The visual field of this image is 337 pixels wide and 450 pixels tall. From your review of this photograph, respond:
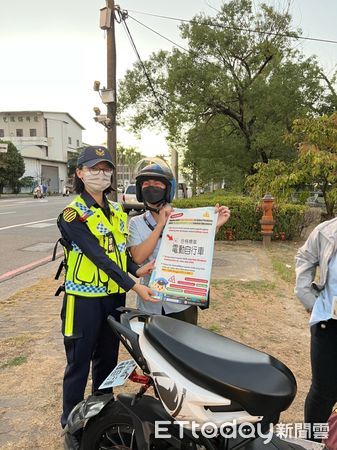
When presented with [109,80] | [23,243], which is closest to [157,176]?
[23,243]

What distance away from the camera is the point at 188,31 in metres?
16.1

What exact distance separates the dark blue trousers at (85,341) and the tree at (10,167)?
41.7 meters

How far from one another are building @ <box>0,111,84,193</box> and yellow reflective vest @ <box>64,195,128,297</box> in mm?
59585

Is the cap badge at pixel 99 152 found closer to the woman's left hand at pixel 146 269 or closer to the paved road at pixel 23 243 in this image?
the woman's left hand at pixel 146 269

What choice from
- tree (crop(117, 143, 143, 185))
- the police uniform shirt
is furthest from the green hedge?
tree (crop(117, 143, 143, 185))

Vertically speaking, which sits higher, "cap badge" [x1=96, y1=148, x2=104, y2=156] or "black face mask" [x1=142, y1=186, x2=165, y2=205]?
"cap badge" [x1=96, y1=148, x2=104, y2=156]

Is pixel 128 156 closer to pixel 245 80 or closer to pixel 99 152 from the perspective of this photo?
pixel 245 80

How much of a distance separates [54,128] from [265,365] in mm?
70128

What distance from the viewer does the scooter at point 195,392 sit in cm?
142

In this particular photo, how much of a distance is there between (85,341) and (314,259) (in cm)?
137

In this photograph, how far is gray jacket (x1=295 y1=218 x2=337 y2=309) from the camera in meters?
2.04

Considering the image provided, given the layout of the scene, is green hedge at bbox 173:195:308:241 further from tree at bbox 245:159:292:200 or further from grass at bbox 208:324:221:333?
grass at bbox 208:324:221:333

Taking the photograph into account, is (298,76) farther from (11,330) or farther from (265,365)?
(265,365)

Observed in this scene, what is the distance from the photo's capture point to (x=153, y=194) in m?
2.36
